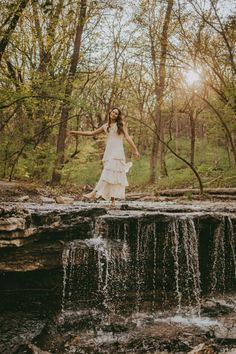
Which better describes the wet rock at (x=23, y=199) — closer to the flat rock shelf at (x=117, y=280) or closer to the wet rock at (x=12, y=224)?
the flat rock shelf at (x=117, y=280)

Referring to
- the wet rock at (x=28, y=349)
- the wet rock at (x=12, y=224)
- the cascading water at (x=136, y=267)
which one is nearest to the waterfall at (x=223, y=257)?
the cascading water at (x=136, y=267)

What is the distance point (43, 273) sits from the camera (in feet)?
22.4

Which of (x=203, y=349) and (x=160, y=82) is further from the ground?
(x=160, y=82)

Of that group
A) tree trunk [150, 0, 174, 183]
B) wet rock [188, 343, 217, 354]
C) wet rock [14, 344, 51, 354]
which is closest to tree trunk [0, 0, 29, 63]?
tree trunk [150, 0, 174, 183]

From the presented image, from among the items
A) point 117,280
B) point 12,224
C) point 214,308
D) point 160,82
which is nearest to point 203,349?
point 214,308

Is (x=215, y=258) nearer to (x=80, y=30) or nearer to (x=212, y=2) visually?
(x=212, y=2)

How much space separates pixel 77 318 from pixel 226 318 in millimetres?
2479

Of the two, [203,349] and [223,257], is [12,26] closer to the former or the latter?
[223,257]

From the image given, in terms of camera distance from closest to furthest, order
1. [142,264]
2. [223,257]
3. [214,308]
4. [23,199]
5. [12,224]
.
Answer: [12,224] → [214,308] → [142,264] → [223,257] → [23,199]

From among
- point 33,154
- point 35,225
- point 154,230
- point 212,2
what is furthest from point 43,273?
point 212,2

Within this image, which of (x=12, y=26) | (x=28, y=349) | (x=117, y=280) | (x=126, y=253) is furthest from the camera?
(x=12, y=26)

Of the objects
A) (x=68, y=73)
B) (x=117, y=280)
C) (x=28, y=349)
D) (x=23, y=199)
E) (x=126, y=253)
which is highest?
(x=68, y=73)

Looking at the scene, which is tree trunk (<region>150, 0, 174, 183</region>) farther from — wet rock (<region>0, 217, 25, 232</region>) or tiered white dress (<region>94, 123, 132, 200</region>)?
wet rock (<region>0, 217, 25, 232</region>)

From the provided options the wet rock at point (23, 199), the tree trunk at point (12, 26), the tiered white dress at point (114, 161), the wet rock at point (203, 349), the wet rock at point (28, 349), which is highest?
the tree trunk at point (12, 26)
